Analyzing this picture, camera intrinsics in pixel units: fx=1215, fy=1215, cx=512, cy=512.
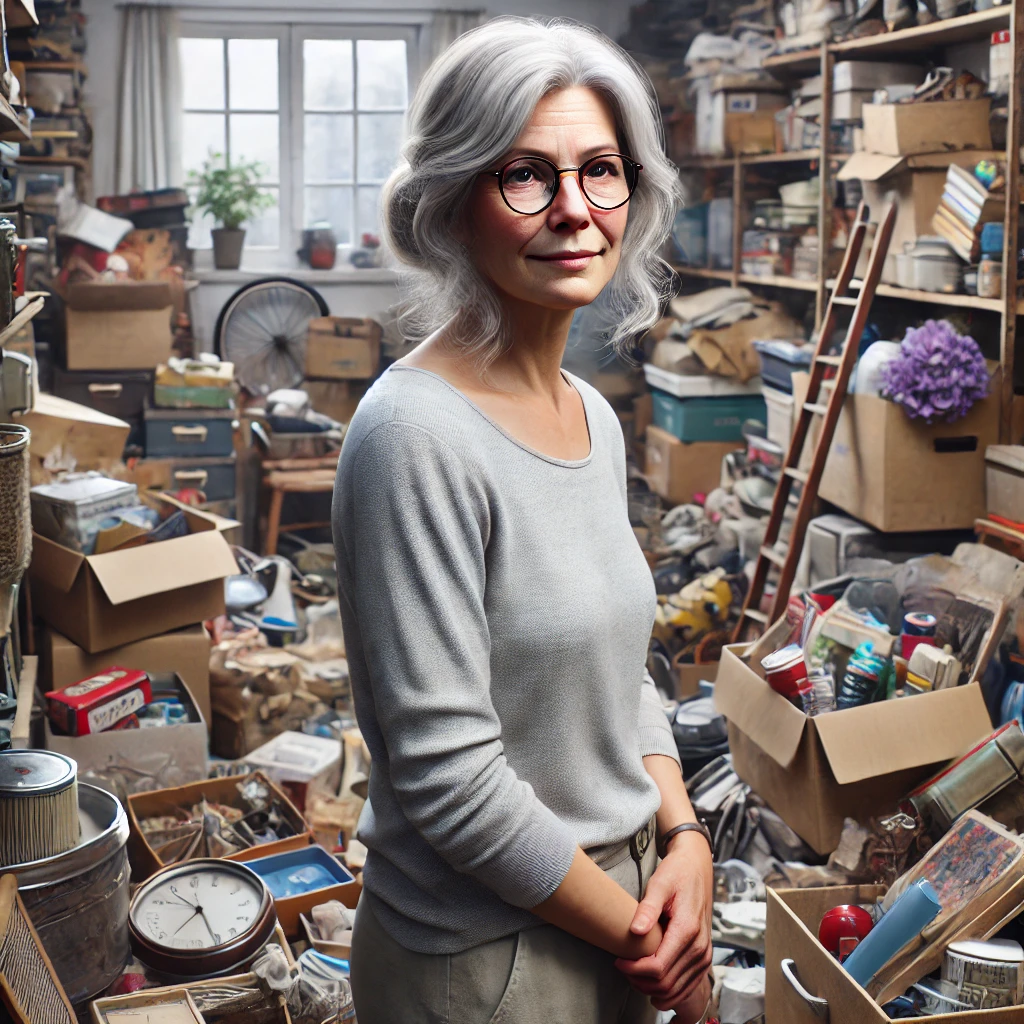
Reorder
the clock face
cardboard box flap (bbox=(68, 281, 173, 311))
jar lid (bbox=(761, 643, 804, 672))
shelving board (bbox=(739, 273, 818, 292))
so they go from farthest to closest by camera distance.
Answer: cardboard box flap (bbox=(68, 281, 173, 311)) < shelving board (bbox=(739, 273, 818, 292)) < jar lid (bbox=(761, 643, 804, 672)) < the clock face

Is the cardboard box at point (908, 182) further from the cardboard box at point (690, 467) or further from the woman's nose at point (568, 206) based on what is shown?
the woman's nose at point (568, 206)

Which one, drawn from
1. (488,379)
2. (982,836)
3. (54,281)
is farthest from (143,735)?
(54,281)

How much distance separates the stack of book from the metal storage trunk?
294 cm

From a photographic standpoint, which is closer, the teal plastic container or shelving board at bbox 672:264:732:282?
the teal plastic container

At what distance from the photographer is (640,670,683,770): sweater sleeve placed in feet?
4.13

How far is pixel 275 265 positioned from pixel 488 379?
577cm

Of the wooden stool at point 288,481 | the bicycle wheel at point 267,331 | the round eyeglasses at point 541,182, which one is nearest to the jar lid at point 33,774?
the round eyeglasses at point 541,182

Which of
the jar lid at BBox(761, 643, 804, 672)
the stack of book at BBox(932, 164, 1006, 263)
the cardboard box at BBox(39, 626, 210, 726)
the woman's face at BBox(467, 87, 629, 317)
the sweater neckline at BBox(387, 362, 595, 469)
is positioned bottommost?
the cardboard box at BBox(39, 626, 210, 726)

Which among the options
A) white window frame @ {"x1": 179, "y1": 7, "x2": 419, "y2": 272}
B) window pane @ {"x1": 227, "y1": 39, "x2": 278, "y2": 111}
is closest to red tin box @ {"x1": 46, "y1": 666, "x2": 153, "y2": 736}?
white window frame @ {"x1": 179, "y1": 7, "x2": 419, "y2": 272}

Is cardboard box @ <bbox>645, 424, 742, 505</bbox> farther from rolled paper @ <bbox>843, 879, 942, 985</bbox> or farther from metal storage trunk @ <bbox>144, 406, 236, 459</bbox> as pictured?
rolled paper @ <bbox>843, 879, 942, 985</bbox>

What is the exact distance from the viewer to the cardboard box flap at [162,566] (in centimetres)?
313

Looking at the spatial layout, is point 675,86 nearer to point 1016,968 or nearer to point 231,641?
point 231,641

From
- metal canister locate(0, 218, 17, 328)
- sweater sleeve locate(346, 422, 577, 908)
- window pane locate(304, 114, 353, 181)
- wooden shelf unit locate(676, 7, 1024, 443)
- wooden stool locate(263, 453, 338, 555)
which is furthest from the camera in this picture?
window pane locate(304, 114, 353, 181)

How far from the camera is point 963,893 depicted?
5.97 ft
